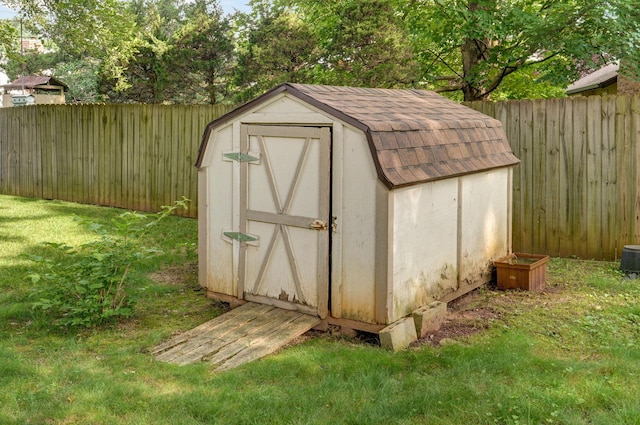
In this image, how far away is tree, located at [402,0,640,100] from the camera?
1211 centimetres

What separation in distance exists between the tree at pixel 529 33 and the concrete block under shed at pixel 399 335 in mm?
7569

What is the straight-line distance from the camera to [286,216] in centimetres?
696

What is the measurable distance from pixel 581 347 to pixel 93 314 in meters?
4.49

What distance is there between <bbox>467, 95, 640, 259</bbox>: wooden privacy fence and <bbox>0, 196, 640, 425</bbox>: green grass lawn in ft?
6.02

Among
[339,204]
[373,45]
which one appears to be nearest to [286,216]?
[339,204]

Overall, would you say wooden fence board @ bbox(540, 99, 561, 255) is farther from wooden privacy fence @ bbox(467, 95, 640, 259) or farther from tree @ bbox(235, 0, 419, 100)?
tree @ bbox(235, 0, 419, 100)

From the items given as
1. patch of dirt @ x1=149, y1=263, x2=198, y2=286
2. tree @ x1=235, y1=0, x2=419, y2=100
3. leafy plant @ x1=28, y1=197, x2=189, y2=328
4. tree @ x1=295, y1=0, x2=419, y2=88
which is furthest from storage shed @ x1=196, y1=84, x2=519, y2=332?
tree @ x1=235, y1=0, x2=419, y2=100

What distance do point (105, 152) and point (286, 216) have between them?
8571mm

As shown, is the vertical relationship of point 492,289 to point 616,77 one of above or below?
below

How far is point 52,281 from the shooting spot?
7.00m

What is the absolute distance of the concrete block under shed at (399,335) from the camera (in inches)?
239

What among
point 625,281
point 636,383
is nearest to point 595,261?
point 625,281

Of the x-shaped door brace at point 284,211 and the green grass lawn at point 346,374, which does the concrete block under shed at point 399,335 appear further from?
the x-shaped door brace at point 284,211

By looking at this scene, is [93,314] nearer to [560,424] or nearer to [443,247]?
[443,247]
